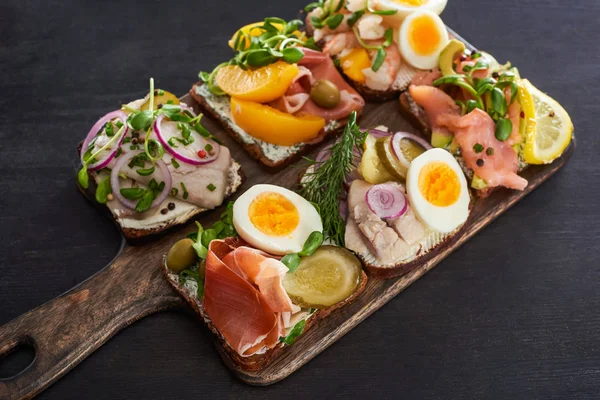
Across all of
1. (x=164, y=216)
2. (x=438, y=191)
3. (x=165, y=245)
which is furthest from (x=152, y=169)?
(x=438, y=191)

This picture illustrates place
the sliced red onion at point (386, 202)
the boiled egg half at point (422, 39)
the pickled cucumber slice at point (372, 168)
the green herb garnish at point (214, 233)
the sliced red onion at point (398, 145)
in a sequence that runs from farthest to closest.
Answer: the boiled egg half at point (422, 39), the sliced red onion at point (398, 145), the pickled cucumber slice at point (372, 168), the sliced red onion at point (386, 202), the green herb garnish at point (214, 233)

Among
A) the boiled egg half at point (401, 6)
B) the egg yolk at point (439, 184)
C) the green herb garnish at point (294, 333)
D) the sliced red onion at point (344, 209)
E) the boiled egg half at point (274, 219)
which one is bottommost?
the green herb garnish at point (294, 333)

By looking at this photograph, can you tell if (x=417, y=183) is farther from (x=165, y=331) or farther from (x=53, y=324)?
(x=53, y=324)

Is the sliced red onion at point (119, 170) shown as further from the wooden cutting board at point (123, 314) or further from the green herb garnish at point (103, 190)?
the wooden cutting board at point (123, 314)

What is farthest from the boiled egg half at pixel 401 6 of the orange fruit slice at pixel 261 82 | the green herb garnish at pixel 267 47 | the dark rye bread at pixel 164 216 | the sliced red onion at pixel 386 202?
the dark rye bread at pixel 164 216

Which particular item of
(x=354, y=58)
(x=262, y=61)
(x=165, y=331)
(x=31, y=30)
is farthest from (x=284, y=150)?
Answer: (x=31, y=30)

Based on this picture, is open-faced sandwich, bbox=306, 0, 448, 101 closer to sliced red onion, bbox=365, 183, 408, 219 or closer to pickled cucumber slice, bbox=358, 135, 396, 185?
pickled cucumber slice, bbox=358, 135, 396, 185
